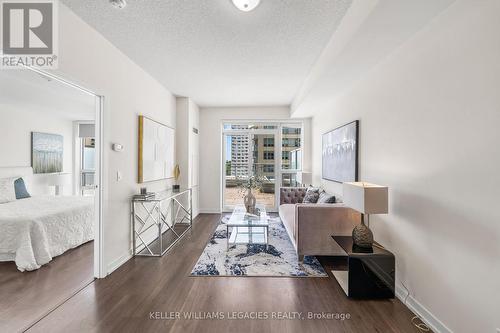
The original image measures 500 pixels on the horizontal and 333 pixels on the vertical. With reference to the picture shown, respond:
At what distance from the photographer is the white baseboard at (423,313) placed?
5.66 ft

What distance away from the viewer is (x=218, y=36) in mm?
2502

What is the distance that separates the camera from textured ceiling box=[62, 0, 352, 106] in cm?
205

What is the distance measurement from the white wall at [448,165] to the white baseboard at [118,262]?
324cm

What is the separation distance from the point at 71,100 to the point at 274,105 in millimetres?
4287

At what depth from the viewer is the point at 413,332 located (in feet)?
5.78

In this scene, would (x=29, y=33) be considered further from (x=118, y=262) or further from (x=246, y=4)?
(x=118, y=262)

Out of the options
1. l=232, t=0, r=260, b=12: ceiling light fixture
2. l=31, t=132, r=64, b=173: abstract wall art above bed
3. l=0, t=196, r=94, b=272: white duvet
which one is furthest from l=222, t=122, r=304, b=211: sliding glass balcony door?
l=31, t=132, r=64, b=173: abstract wall art above bed

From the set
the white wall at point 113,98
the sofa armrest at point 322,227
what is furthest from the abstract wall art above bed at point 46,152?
the sofa armrest at point 322,227

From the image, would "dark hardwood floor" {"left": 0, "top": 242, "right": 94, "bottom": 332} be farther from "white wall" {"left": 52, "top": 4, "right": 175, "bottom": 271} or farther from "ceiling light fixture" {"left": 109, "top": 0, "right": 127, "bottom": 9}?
"ceiling light fixture" {"left": 109, "top": 0, "right": 127, "bottom": 9}

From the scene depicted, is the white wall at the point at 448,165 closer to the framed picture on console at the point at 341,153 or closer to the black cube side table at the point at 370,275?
the black cube side table at the point at 370,275

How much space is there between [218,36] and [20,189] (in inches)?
174


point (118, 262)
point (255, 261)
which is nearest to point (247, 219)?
point (255, 261)

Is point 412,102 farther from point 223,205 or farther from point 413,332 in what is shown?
point 223,205

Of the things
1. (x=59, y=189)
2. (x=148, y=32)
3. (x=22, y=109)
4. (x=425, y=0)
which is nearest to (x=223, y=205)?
(x=59, y=189)
